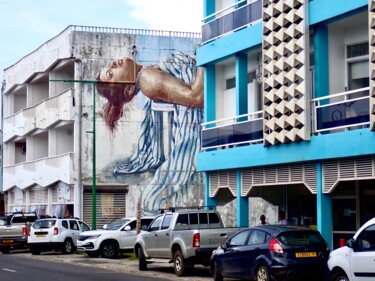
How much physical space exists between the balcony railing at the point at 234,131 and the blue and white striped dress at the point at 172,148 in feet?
57.4

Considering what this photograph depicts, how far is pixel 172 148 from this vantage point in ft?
155

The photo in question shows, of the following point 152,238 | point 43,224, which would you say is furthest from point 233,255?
point 43,224

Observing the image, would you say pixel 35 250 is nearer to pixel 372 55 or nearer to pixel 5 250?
pixel 5 250

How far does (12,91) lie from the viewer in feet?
191

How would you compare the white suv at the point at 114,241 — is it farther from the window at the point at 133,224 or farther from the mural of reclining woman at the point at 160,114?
the mural of reclining woman at the point at 160,114

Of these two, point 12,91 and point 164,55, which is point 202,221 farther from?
point 12,91

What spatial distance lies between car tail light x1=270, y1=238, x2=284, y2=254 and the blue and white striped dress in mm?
27864

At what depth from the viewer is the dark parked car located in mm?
18531

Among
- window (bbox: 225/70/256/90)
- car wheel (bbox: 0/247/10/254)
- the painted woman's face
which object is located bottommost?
car wheel (bbox: 0/247/10/254)

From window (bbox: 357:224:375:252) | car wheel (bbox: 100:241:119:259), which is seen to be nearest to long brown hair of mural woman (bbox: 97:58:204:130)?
car wheel (bbox: 100:241:119:259)

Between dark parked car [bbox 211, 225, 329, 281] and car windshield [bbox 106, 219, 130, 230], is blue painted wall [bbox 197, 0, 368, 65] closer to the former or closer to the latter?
dark parked car [bbox 211, 225, 329, 281]

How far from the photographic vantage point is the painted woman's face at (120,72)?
150 ft

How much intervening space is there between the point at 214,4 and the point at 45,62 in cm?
2245

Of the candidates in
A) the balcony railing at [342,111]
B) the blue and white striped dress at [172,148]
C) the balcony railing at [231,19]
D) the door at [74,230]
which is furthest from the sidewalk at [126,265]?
the blue and white striped dress at [172,148]
